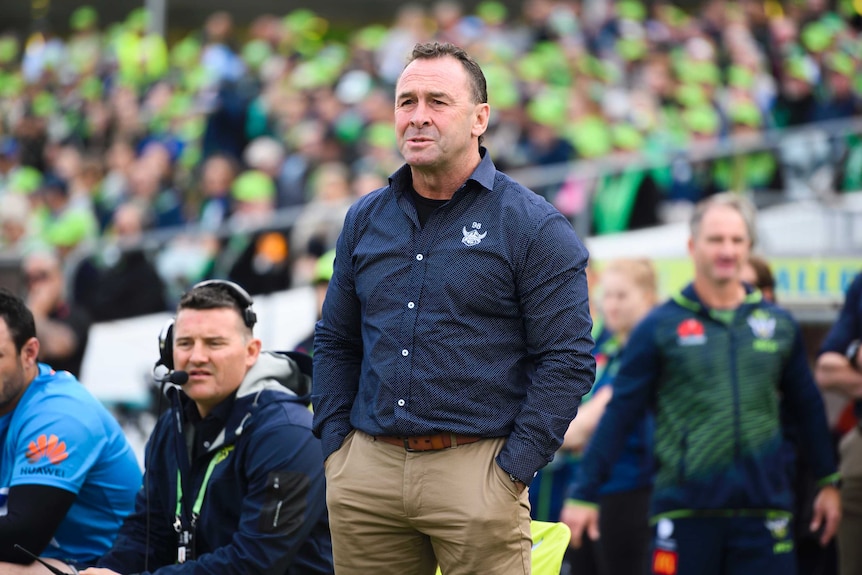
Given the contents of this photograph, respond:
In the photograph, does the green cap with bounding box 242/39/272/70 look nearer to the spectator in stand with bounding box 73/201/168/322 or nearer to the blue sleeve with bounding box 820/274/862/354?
the spectator in stand with bounding box 73/201/168/322

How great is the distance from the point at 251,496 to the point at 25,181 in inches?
522

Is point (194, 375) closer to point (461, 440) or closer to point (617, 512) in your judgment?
point (461, 440)

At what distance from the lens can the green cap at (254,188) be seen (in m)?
12.2

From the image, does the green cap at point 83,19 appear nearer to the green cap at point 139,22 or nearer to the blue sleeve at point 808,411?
the green cap at point 139,22

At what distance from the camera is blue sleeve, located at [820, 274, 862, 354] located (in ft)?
18.3

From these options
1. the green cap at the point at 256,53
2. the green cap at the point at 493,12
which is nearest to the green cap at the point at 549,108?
the green cap at the point at 493,12

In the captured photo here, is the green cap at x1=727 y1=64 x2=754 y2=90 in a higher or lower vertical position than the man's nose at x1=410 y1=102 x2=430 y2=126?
higher

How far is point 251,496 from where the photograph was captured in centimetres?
428

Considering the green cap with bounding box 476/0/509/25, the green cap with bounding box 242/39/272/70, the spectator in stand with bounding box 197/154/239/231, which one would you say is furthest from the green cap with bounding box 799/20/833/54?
the green cap with bounding box 242/39/272/70

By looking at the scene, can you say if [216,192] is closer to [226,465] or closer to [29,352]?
[29,352]

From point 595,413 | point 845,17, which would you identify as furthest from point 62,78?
point 595,413

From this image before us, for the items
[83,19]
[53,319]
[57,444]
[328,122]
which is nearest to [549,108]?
[328,122]

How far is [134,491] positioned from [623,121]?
30.5 ft

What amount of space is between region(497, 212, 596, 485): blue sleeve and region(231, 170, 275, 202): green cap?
884cm
